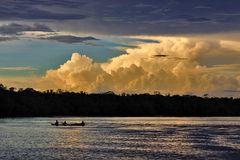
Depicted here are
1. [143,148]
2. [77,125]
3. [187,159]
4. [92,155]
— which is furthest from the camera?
[77,125]

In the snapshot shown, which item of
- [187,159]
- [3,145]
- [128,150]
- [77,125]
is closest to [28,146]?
[3,145]

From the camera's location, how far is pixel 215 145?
78.2 m

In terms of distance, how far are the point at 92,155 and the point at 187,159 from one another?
1132 cm

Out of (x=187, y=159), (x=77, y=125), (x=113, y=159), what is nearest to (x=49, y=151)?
(x=113, y=159)

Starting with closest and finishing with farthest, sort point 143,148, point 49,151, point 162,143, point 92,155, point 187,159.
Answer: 1. point 187,159
2. point 92,155
3. point 49,151
4. point 143,148
5. point 162,143

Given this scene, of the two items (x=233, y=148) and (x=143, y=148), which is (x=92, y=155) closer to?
(x=143, y=148)

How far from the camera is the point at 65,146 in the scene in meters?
78.8

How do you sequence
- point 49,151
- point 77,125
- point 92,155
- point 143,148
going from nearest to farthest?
point 92,155
point 49,151
point 143,148
point 77,125

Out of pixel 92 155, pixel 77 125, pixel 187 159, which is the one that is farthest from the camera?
pixel 77 125

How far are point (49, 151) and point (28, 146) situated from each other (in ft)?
25.8

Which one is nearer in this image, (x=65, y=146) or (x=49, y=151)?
(x=49, y=151)

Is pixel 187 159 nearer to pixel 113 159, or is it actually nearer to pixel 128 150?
pixel 113 159

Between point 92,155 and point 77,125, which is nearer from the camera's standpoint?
point 92,155

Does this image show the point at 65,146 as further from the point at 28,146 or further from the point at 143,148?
the point at 143,148
